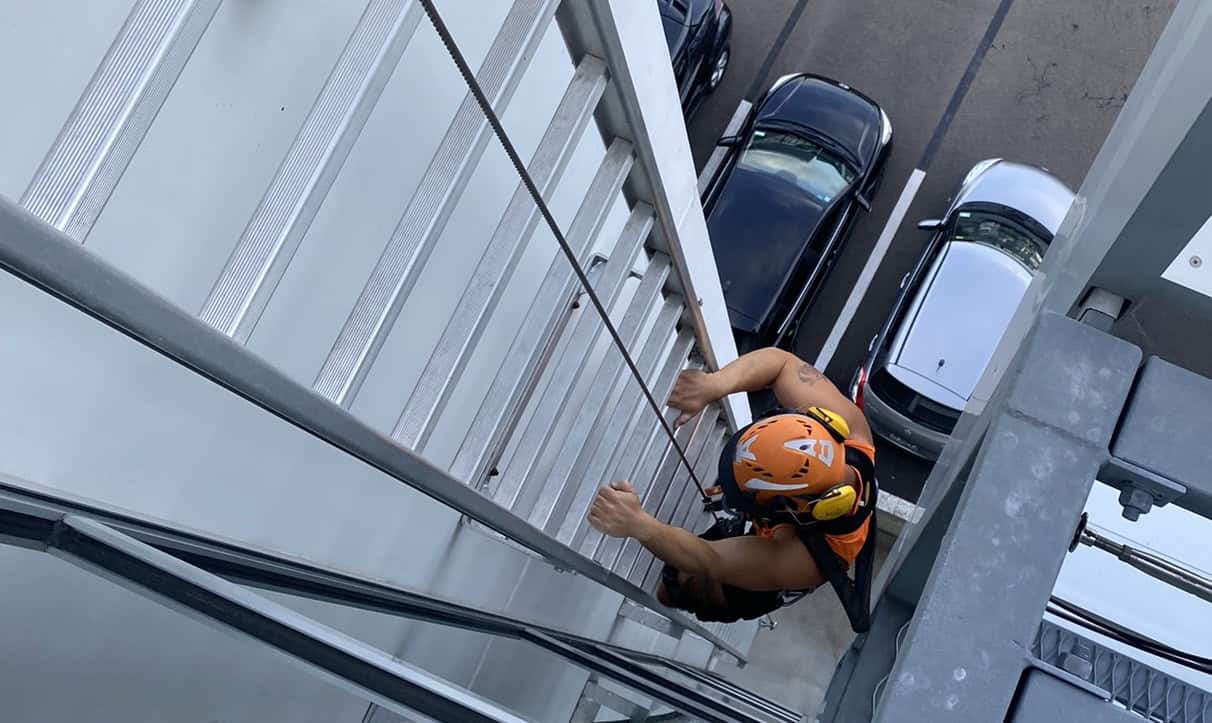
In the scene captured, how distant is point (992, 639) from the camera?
1.65 metres

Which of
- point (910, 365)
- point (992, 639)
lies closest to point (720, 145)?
point (910, 365)

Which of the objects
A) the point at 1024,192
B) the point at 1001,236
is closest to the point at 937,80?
the point at 1024,192

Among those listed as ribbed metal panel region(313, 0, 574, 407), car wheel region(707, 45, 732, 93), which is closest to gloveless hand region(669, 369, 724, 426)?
ribbed metal panel region(313, 0, 574, 407)

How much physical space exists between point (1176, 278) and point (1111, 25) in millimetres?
10773

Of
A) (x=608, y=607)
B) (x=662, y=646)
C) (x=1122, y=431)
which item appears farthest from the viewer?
(x=662, y=646)

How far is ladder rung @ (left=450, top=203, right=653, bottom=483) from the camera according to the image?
134 inches

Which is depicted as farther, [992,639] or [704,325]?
[704,325]

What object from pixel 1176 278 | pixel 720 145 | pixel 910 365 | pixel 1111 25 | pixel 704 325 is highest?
pixel 1111 25

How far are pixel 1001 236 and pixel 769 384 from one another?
4.48 m

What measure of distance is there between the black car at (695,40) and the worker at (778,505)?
548cm

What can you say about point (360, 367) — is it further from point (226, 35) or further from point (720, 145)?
point (720, 145)

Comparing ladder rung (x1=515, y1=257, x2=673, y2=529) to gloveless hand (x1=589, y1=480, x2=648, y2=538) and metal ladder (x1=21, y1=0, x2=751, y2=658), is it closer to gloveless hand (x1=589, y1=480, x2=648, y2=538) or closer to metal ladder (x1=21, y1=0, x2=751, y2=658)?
metal ladder (x1=21, y1=0, x2=751, y2=658)

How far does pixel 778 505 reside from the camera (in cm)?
469

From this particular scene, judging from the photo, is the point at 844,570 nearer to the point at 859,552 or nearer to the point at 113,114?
the point at 859,552
